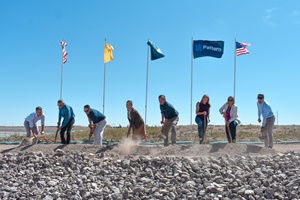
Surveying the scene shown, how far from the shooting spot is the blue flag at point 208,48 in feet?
55.9

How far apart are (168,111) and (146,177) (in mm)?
3711

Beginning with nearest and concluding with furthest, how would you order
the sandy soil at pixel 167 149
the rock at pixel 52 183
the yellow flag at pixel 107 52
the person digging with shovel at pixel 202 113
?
1. the rock at pixel 52 183
2. the sandy soil at pixel 167 149
3. the person digging with shovel at pixel 202 113
4. the yellow flag at pixel 107 52

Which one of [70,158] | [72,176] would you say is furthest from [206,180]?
[70,158]

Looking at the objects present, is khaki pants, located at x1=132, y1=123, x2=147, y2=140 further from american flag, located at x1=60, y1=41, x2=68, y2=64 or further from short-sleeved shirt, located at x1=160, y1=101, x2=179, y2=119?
american flag, located at x1=60, y1=41, x2=68, y2=64

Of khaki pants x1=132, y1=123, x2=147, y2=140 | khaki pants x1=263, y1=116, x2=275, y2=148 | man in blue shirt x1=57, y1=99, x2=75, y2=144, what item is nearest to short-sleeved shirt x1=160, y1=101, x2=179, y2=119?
khaki pants x1=132, y1=123, x2=147, y2=140

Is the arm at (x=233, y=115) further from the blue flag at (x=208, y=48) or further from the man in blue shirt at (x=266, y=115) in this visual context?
the blue flag at (x=208, y=48)

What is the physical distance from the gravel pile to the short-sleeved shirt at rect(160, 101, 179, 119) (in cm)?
242

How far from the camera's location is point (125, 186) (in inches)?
313

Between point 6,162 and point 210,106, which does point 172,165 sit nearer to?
point 210,106

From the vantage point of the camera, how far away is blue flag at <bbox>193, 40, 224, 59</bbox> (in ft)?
55.9

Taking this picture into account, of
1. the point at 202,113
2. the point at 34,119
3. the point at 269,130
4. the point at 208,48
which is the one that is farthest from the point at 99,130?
the point at 208,48

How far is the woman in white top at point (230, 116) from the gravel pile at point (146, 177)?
182 centimetres

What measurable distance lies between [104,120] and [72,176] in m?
3.24

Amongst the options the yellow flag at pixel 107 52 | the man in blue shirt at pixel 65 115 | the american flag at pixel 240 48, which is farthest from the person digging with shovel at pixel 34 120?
the american flag at pixel 240 48
